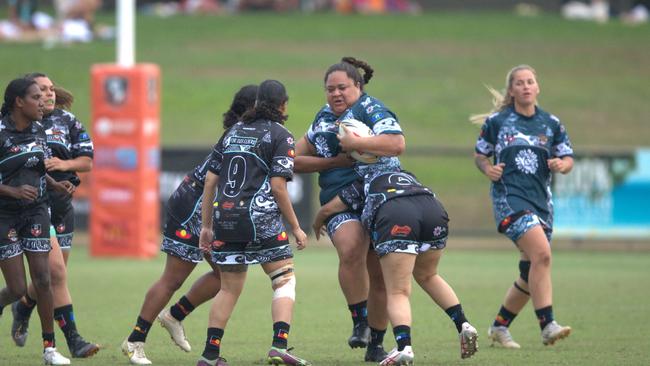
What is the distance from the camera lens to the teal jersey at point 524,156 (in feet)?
31.9

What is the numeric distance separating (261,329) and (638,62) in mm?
24275

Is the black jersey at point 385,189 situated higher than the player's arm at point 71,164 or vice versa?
the player's arm at point 71,164

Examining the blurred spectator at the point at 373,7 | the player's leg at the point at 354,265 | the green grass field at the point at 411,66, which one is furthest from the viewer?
the blurred spectator at the point at 373,7

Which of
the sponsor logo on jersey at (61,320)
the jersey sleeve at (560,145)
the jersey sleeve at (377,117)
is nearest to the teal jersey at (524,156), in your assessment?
the jersey sleeve at (560,145)

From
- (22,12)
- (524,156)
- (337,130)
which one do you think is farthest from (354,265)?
(22,12)

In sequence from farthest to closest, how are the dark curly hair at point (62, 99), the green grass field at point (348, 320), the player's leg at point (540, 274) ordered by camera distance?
1. the dark curly hair at point (62, 99)
2. the player's leg at point (540, 274)
3. the green grass field at point (348, 320)

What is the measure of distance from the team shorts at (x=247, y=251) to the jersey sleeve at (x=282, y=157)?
44cm

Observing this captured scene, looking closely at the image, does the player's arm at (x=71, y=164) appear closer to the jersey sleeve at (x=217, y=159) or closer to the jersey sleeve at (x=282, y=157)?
the jersey sleeve at (x=217, y=159)

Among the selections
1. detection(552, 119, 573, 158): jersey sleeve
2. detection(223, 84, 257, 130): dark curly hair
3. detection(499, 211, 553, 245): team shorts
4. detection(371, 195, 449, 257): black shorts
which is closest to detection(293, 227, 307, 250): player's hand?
detection(371, 195, 449, 257): black shorts

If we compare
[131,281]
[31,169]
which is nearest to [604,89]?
[131,281]

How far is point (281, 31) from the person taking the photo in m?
36.5

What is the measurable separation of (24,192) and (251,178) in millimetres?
1603

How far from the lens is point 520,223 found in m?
9.62

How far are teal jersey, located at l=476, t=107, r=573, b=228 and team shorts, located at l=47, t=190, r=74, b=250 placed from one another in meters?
3.48
